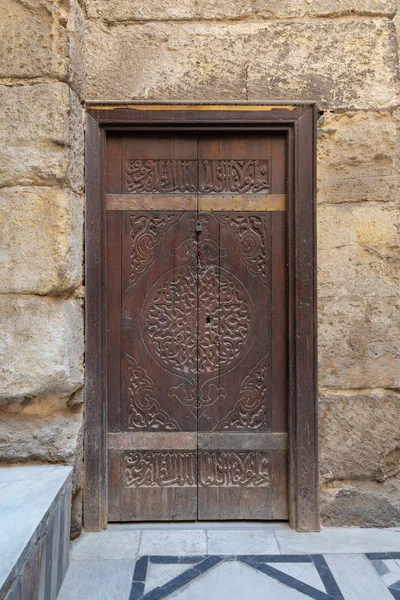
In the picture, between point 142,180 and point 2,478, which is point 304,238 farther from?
point 2,478

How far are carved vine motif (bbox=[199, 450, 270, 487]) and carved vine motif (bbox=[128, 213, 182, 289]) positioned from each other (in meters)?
1.05

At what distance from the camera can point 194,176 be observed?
276 cm

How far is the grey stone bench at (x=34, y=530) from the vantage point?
159 cm

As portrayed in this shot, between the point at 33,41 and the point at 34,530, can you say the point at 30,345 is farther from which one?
the point at 33,41

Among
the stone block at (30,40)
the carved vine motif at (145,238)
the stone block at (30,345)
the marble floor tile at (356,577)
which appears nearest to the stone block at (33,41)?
the stone block at (30,40)

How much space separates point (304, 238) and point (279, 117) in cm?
65

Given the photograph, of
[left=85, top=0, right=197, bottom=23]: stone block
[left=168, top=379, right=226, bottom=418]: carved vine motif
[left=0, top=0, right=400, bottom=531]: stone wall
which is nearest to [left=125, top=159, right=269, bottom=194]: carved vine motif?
[left=0, top=0, right=400, bottom=531]: stone wall

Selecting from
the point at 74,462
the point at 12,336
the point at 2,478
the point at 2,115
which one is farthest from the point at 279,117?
the point at 2,478

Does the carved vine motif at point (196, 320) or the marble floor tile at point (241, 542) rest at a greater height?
the carved vine motif at point (196, 320)

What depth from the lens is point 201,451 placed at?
2.76m

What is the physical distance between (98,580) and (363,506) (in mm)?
1390

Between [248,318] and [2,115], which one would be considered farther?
[248,318]

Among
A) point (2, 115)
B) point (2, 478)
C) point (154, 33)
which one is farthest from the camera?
point (154, 33)

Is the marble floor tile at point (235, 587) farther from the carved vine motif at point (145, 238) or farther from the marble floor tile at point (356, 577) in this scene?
the carved vine motif at point (145, 238)
